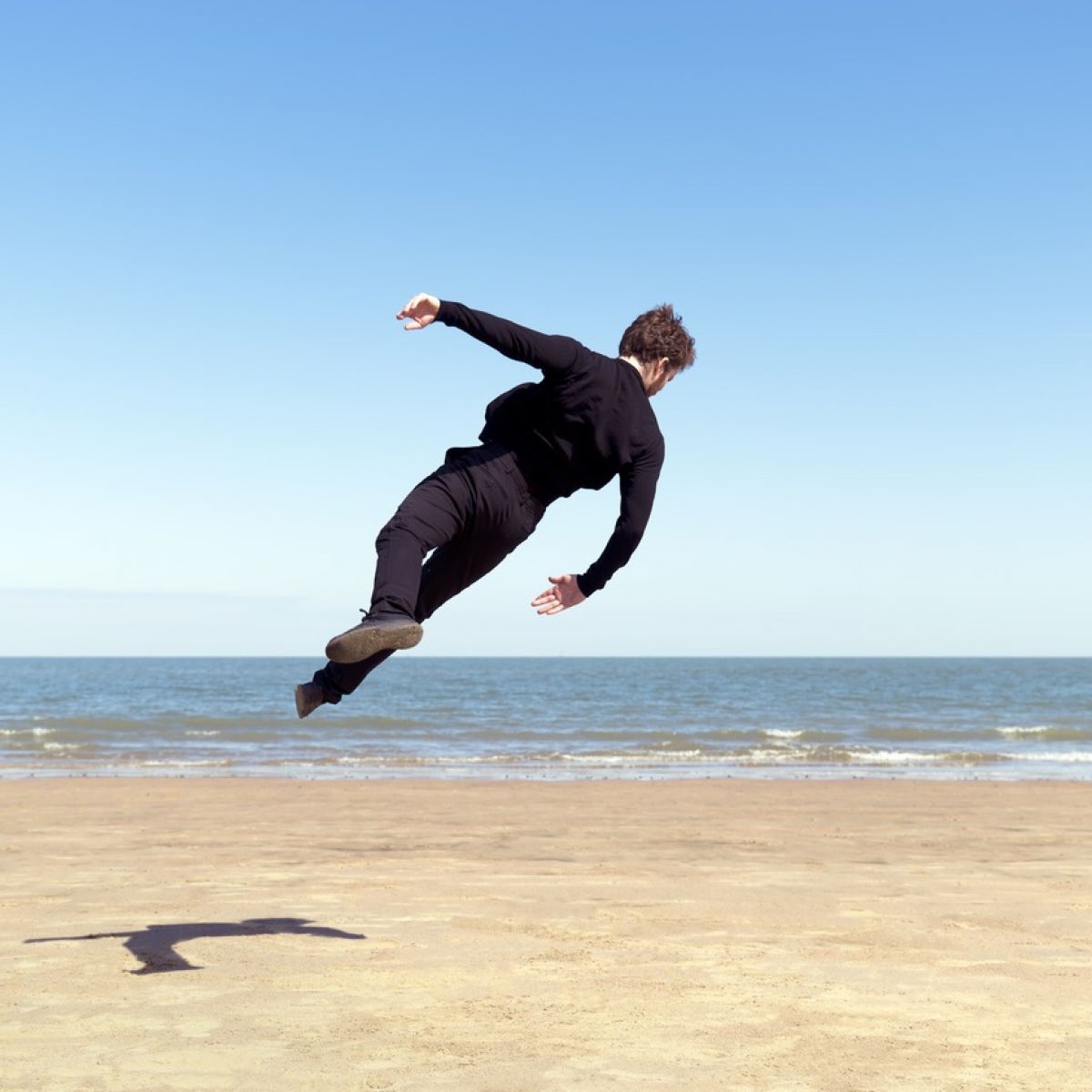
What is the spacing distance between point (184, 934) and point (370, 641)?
3.41 metres

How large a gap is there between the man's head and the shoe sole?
1.47 meters

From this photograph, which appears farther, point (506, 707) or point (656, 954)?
point (506, 707)

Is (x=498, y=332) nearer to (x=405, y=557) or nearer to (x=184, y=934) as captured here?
(x=405, y=557)

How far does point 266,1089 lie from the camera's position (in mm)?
4191

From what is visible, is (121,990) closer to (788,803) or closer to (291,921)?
(291,921)

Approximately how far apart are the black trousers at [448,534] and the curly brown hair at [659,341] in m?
0.69

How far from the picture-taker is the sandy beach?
177 inches

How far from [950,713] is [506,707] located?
51.4 ft

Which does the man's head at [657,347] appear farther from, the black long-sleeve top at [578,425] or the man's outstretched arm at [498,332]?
the man's outstretched arm at [498,332]

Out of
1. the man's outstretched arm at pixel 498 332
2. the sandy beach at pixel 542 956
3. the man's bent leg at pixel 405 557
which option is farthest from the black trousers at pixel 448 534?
the sandy beach at pixel 542 956

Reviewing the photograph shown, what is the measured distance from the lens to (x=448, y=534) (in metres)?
4.78

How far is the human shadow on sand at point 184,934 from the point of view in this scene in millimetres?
6312

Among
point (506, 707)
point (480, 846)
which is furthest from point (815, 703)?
point (480, 846)

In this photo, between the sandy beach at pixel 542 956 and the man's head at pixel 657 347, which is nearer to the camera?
the sandy beach at pixel 542 956
